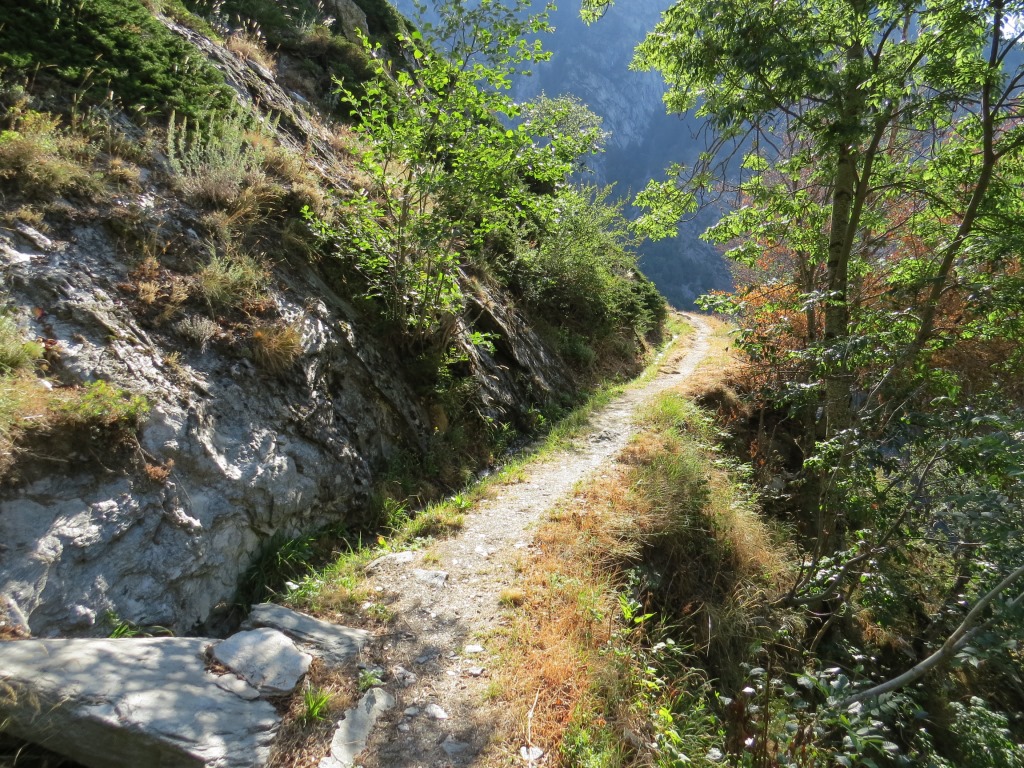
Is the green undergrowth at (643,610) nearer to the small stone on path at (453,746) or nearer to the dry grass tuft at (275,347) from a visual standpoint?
the small stone on path at (453,746)

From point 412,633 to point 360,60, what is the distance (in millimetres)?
12327

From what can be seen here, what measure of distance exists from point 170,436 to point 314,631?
175 cm

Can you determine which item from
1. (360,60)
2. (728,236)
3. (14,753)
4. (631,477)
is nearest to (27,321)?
(14,753)

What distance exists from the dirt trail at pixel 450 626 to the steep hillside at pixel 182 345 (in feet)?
2.88

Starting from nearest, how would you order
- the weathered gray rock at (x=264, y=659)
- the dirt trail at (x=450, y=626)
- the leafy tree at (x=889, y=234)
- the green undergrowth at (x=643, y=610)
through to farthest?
the weathered gray rock at (x=264, y=659) → the dirt trail at (x=450, y=626) → the green undergrowth at (x=643, y=610) → the leafy tree at (x=889, y=234)

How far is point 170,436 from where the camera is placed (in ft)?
11.4

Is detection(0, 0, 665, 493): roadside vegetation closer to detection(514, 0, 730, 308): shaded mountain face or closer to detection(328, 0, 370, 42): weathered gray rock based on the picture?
detection(328, 0, 370, 42): weathered gray rock

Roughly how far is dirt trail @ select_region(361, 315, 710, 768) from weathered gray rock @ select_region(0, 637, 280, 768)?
68 centimetres

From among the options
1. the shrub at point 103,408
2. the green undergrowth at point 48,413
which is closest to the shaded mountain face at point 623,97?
the shrub at point 103,408

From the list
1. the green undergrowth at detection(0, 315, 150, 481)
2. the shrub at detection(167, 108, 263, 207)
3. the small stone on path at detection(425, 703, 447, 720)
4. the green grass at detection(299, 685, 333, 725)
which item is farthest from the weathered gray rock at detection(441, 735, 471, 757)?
the shrub at detection(167, 108, 263, 207)

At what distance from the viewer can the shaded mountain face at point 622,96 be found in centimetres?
9144

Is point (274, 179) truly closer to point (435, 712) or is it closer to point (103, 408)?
point (103, 408)

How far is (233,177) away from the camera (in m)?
5.38

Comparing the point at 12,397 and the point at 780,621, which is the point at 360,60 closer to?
the point at 12,397
